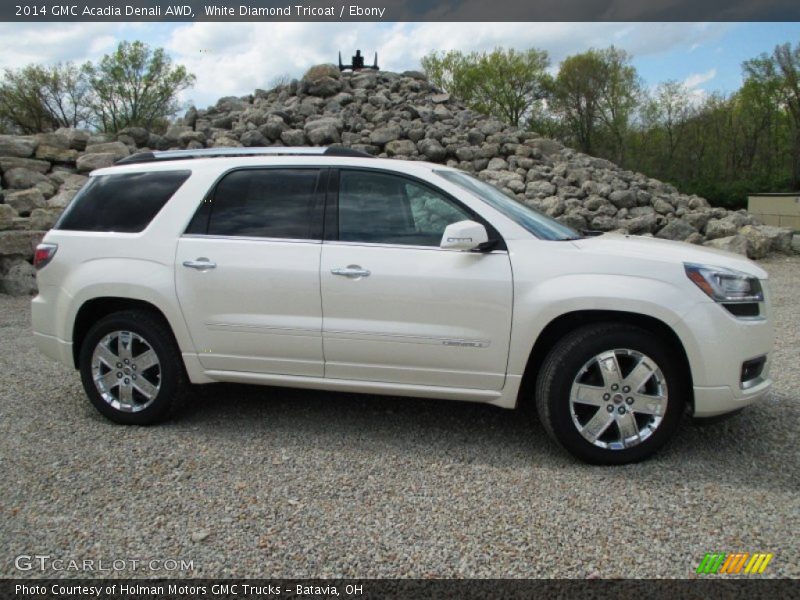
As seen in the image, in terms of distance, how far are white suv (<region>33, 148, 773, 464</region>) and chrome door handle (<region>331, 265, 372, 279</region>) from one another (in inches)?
1.6

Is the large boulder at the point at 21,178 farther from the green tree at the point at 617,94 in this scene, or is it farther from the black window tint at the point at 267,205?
the green tree at the point at 617,94

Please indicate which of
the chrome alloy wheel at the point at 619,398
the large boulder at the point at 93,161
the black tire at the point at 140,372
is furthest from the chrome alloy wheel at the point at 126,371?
the large boulder at the point at 93,161

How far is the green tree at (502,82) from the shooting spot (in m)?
45.1

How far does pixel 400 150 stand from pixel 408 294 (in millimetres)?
12586

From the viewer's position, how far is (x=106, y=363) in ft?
14.6

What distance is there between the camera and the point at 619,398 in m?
3.63

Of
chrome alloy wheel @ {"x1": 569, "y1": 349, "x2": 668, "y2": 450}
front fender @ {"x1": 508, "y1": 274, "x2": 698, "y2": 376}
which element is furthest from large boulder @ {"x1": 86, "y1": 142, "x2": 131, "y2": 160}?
chrome alloy wheel @ {"x1": 569, "y1": 349, "x2": 668, "y2": 450}

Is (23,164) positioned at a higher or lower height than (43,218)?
higher

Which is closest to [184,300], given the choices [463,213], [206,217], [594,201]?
[206,217]

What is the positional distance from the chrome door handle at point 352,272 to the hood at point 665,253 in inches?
51.6

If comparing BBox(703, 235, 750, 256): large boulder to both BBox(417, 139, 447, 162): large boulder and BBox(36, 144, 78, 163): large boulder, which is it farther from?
BBox(36, 144, 78, 163): large boulder

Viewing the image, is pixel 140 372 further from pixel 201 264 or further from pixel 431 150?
pixel 431 150

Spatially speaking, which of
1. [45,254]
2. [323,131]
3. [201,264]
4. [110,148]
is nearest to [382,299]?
[201,264]

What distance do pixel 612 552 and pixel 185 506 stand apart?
211 cm
